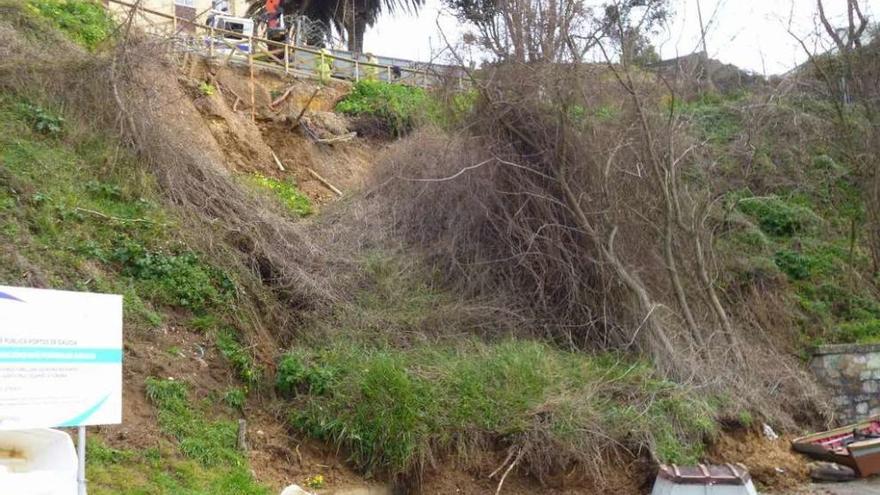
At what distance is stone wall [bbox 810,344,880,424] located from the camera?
15695 mm

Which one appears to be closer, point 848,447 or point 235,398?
point 235,398

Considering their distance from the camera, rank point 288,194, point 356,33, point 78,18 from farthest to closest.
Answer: point 356,33
point 288,194
point 78,18

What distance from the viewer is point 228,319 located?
1100 cm

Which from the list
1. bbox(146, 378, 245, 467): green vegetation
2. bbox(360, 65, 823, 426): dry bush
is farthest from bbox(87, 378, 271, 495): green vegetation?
bbox(360, 65, 823, 426): dry bush

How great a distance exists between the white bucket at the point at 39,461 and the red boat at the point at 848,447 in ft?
37.2

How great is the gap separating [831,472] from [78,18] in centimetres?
1517

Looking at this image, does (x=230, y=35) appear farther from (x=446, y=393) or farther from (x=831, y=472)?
(x=831, y=472)

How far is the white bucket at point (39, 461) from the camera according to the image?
15.3 feet

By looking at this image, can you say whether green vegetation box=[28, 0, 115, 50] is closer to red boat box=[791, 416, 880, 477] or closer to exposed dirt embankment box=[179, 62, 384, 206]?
exposed dirt embankment box=[179, 62, 384, 206]

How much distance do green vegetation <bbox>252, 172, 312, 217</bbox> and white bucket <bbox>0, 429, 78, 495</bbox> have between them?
10597 mm

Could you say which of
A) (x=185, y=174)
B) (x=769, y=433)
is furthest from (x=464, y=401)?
(x=185, y=174)

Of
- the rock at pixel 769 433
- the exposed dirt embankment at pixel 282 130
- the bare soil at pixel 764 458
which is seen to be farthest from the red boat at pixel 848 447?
the exposed dirt embankment at pixel 282 130

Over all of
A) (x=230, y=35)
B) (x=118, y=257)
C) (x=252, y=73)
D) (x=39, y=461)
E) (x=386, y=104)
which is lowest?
(x=39, y=461)

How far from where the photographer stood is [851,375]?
1589 cm
